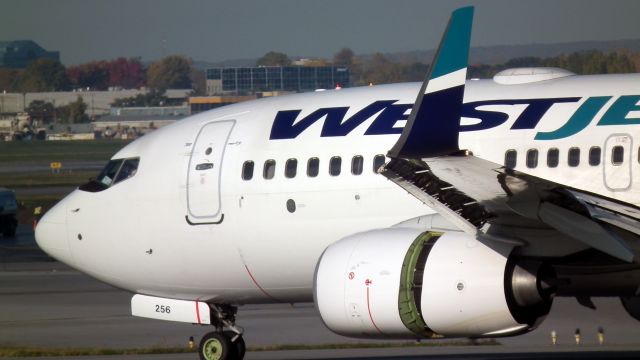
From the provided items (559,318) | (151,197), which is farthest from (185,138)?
(559,318)

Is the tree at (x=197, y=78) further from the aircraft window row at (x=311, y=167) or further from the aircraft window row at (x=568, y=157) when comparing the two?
the aircraft window row at (x=568, y=157)

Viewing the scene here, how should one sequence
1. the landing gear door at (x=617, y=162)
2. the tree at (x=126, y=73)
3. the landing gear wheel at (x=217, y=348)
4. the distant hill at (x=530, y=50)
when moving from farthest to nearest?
1. the tree at (x=126, y=73)
2. the distant hill at (x=530, y=50)
3. the landing gear wheel at (x=217, y=348)
4. the landing gear door at (x=617, y=162)

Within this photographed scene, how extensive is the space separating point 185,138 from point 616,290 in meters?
5.22

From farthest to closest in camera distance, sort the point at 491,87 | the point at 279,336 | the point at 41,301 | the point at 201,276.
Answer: the point at 41,301 < the point at 279,336 < the point at 201,276 < the point at 491,87

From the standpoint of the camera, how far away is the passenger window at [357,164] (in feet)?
41.3

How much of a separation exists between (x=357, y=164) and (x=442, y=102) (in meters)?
2.70

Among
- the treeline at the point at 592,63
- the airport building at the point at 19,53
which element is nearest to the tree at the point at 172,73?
the airport building at the point at 19,53

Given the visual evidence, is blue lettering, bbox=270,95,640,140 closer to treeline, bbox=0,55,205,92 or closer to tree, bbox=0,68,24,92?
treeline, bbox=0,55,205,92

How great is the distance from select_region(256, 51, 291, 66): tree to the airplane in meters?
Answer: 44.9

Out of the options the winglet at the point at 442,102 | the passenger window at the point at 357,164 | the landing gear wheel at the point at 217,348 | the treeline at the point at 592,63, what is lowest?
the landing gear wheel at the point at 217,348

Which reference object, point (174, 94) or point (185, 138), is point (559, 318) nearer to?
point (185, 138)

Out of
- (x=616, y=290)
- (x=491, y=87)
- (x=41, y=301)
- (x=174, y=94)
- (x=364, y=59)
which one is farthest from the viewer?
(x=174, y=94)

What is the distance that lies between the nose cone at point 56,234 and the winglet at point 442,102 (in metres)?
5.72

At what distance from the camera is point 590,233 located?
1072cm
